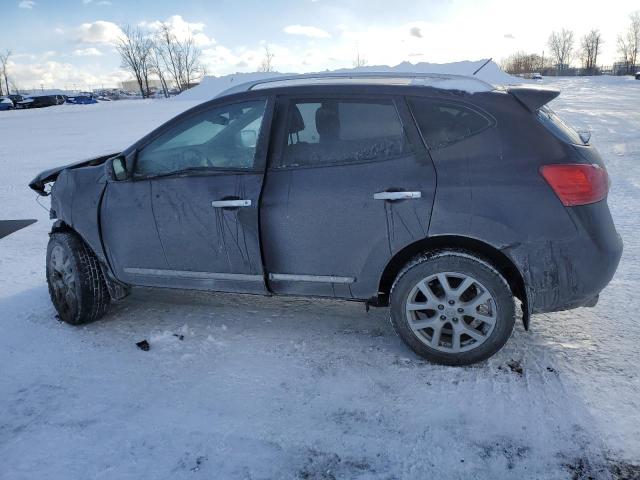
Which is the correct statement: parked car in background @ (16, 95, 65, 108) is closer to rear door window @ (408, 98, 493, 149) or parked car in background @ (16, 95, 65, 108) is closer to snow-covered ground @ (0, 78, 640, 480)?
snow-covered ground @ (0, 78, 640, 480)

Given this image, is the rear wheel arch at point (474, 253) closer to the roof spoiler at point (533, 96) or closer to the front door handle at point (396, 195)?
the front door handle at point (396, 195)

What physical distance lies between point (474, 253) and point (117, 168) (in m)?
2.41

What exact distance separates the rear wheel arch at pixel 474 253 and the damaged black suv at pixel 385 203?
0.04 feet

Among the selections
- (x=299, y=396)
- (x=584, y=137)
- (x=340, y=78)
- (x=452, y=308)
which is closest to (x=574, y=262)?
(x=452, y=308)

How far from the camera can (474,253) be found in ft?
9.46

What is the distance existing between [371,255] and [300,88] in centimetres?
116

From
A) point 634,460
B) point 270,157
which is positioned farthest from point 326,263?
point 634,460

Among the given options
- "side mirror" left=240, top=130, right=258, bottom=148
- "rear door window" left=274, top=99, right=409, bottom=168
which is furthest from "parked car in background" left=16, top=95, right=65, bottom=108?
"rear door window" left=274, top=99, right=409, bottom=168

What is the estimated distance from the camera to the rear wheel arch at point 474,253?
9.40ft

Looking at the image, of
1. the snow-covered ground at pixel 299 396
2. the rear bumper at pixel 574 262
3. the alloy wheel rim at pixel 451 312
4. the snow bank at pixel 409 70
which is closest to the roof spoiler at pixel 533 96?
the rear bumper at pixel 574 262

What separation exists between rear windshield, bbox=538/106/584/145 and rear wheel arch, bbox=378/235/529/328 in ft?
2.43

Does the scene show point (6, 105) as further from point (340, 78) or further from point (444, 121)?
point (444, 121)

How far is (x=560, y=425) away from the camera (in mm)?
2430

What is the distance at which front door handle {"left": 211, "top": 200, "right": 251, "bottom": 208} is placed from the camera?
121 inches
